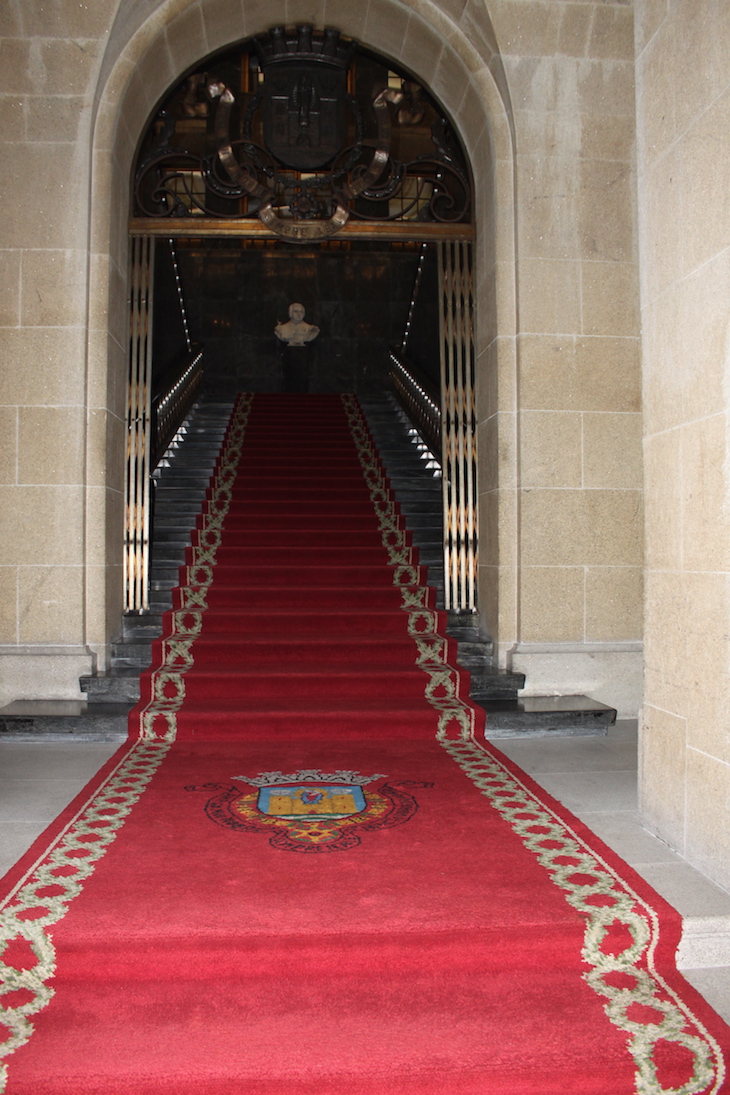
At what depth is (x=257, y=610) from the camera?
19.1 feet

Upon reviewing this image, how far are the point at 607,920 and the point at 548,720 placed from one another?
7.86 feet

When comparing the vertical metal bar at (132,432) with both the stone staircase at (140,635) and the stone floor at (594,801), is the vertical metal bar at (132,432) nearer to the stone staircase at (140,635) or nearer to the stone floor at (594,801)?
the stone staircase at (140,635)

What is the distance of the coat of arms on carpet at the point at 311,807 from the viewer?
321 cm

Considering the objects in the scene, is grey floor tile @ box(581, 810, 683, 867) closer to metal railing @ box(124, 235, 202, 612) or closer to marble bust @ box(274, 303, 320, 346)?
metal railing @ box(124, 235, 202, 612)

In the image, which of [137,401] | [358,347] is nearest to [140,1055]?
[137,401]

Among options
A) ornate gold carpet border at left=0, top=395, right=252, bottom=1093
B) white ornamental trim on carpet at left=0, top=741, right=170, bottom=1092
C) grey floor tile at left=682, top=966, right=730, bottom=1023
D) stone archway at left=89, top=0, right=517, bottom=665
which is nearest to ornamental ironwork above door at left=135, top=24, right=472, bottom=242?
stone archway at left=89, top=0, right=517, bottom=665

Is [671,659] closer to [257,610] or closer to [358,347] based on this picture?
[257,610]

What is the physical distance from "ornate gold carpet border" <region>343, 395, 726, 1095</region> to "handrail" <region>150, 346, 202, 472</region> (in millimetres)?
3516

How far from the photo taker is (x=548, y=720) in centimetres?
490

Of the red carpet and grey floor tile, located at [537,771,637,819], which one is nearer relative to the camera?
the red carpet

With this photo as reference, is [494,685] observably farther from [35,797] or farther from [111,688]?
[35,797]

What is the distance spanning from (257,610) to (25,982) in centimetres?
355

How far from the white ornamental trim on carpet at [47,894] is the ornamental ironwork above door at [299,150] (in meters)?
4.13

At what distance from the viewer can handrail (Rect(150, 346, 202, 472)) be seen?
23.9 ft
